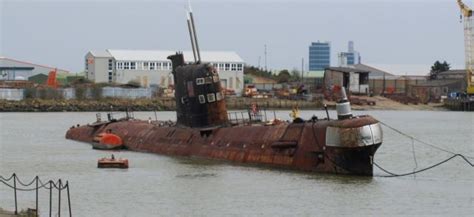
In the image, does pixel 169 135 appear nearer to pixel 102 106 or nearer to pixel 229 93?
pixel 102 106

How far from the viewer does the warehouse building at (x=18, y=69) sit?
174875 mm

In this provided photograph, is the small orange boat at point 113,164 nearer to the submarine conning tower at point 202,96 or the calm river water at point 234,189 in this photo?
the calm river water at point 234,189

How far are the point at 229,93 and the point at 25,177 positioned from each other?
303 ft

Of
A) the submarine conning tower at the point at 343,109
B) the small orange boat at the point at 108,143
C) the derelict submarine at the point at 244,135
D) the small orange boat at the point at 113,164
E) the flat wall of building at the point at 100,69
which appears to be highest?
the flat wall of building at the point at 100,69

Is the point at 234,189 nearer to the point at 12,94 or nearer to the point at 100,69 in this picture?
the point at 12,94

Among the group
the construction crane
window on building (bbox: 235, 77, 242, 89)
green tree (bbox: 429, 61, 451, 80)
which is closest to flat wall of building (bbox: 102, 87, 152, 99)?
window on building (bbox: 235, 77, 242, 89)

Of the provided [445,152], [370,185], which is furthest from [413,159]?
[370,185]

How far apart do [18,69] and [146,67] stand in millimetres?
51604

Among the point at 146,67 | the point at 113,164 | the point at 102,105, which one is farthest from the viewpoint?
the point at 146,67

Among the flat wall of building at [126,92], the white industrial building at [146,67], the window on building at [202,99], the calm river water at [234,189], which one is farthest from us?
the white industrial building at [146,67]

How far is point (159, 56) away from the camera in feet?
458

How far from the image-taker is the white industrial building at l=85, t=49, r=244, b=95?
13738 centimetres

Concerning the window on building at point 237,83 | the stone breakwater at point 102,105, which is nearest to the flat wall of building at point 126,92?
the stone breakwater at point 102,105

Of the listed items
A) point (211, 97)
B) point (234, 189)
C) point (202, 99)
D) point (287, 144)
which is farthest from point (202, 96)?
point (234, 189)
